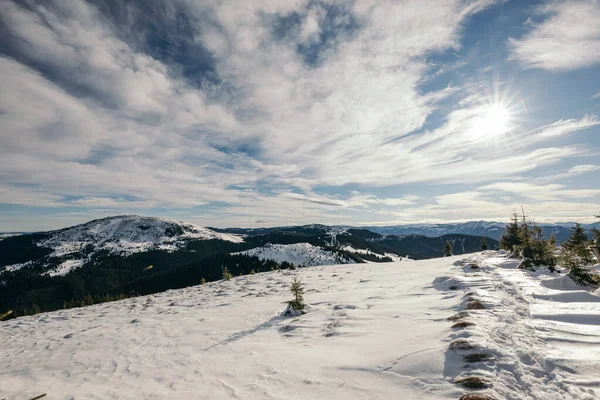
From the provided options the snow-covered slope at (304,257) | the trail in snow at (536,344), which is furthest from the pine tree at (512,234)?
the snow-covered slope at (304,257)

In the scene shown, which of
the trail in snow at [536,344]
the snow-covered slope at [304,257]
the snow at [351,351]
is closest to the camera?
the trail in snow at [536,344]

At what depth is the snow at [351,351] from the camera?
4969 mm

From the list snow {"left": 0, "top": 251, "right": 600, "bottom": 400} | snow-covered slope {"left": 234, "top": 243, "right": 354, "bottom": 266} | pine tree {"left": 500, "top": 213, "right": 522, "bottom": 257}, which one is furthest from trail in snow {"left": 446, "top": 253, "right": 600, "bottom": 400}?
snow-covered slope {"left": 234, "top": 243, "right": 354, "bottom": 266}

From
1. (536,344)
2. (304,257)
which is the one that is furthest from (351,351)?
(304,257)

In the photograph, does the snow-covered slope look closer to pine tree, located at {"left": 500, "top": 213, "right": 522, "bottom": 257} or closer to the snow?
pine tree, located at {"left": 500, "top": 213, "right": 522, "bottom": 257}

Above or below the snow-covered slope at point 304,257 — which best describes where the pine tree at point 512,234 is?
above

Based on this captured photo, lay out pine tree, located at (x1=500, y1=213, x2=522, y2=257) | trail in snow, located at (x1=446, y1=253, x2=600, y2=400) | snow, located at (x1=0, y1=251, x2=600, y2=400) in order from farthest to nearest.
→ pine tree, located at (x1=500, y1=213, x2=522, y2=257), snow, located at (x1=0, y1=251, x2=600, y2=400), trail in snow, located at (x1=446, y1=253, x2=600, y2=400)

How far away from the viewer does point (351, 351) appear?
22.9 feet

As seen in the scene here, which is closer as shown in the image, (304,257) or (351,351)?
(351,351)

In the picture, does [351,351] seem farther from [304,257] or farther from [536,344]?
[304,257]

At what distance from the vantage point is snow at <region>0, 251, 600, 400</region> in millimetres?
4969

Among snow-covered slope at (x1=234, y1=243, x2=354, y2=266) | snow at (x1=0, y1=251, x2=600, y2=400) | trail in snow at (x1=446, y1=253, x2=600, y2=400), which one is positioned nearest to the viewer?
trail in snow at (x1=446, y1=253, x2=600, y2=400)

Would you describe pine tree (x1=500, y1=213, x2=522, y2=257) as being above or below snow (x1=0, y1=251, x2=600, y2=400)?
above

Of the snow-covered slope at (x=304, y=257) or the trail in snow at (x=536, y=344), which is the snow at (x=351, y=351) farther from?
the snow-covered slope at (x=304, y=257)
